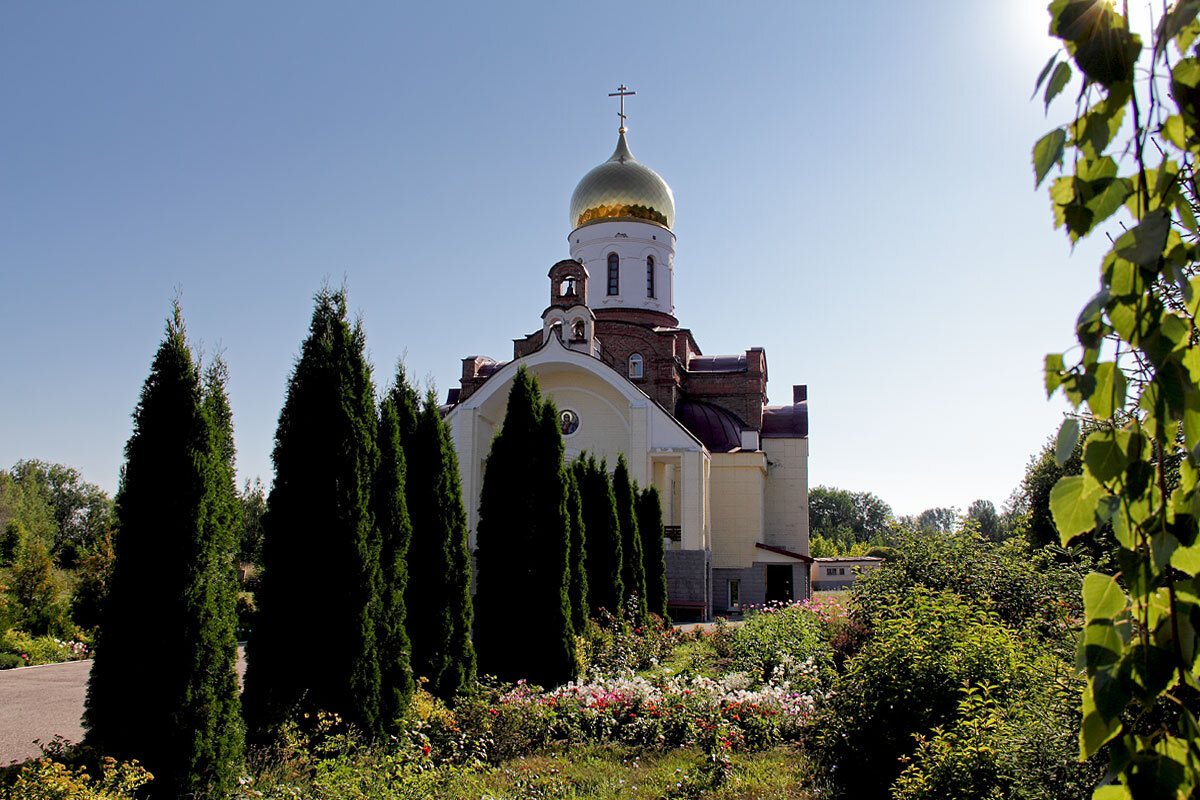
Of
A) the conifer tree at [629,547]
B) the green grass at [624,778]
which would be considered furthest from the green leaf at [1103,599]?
the conifer tree at [629,547]

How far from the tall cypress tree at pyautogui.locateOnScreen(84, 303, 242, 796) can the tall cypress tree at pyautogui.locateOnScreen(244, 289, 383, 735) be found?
1.36m

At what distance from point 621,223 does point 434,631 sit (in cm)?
2094

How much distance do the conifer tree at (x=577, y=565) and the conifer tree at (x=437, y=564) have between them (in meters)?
2.18

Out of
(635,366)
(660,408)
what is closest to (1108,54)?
(660,408)

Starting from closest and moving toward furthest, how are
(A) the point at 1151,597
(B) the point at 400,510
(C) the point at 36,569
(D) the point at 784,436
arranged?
(A) the point at 1151,597, (B) the point at 400,510, (C) the point at 36,569, (D) the point at 784,436

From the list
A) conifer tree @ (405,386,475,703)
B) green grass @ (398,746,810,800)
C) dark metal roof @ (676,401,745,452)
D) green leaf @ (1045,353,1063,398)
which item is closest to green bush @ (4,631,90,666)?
conifer tree @ (405,386,475,703)

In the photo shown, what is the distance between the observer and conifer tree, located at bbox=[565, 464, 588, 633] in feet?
40.1

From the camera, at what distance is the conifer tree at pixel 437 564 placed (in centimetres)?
940

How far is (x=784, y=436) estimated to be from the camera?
88.2ft

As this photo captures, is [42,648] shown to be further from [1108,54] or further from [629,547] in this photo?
[1108,54]

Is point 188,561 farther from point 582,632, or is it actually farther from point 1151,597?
point 582,632

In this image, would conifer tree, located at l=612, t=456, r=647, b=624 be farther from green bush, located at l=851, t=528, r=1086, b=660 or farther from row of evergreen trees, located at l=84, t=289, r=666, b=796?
green bush, located at l=851, t=528, r=1086, b=660

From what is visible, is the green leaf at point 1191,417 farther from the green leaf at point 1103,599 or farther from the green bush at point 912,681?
the green bush at point 912,681

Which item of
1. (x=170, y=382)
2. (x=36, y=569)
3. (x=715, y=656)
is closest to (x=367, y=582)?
(x=170, y=382)
